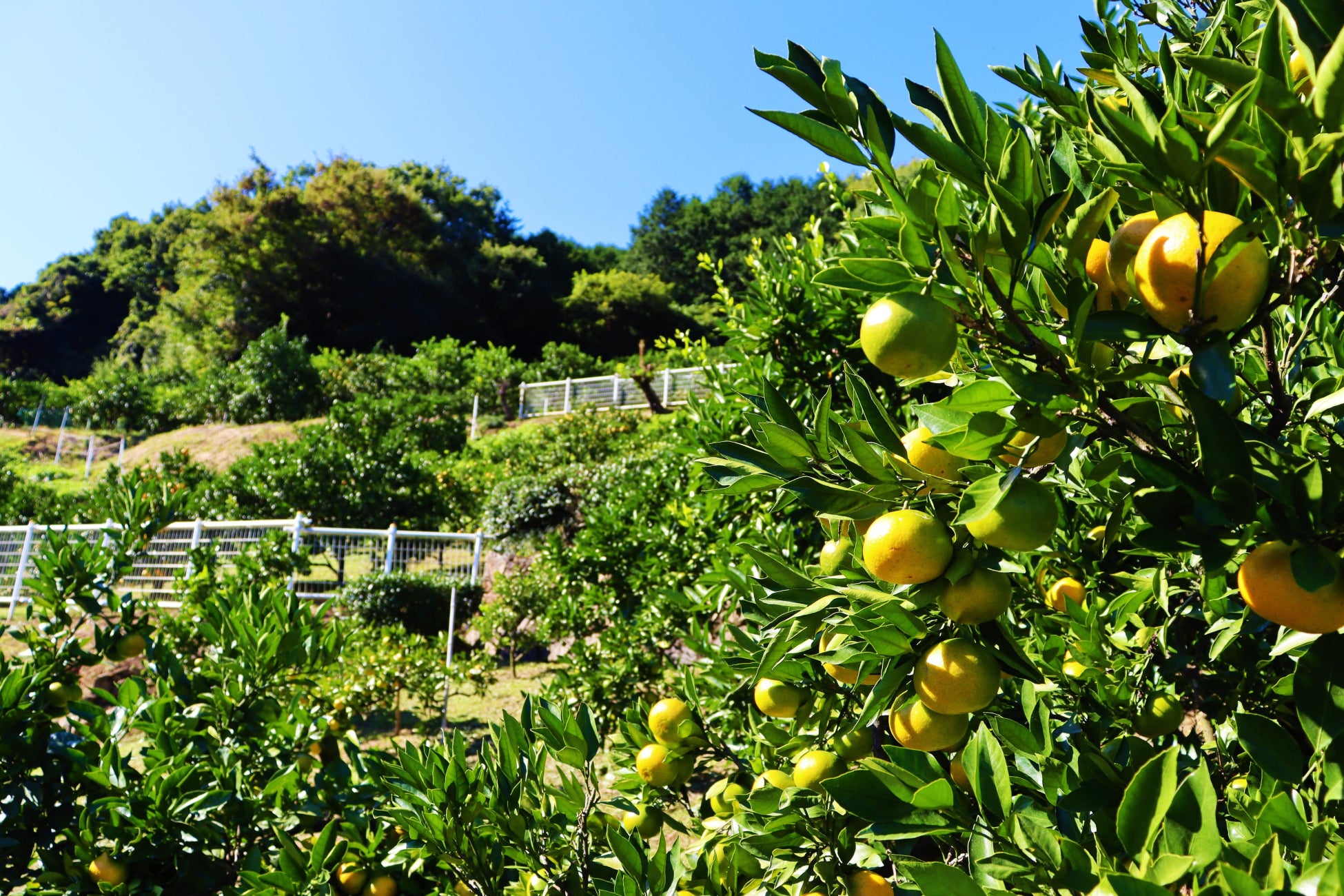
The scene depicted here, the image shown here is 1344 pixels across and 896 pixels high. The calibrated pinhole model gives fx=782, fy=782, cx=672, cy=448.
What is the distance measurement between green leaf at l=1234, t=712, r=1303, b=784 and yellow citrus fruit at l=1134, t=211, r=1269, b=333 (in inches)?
14.6

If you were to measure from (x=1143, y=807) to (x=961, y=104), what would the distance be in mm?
613

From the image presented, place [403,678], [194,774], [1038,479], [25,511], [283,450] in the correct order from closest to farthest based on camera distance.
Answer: [1038,479]
[194,774]
[403,678]
[283,450]
[25,511]

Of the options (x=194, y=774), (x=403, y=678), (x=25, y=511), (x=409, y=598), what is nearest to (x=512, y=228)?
(x=25, y=511)

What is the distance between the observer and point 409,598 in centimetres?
910

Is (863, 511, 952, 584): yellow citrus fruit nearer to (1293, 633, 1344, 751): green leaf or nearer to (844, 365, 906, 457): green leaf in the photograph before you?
(844, 365, 906, 457): green leaf

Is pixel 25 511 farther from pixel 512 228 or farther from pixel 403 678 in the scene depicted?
pixel 512 228

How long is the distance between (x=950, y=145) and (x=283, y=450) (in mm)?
12672

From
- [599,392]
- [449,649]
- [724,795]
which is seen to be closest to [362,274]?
[599,392]

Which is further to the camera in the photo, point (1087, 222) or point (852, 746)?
point (852, 746)

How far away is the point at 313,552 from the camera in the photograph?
927 centimetres

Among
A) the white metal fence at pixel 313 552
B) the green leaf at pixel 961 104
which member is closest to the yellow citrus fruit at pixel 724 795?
the green leaf at pixel 961 104

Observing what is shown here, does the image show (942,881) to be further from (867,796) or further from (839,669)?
(839,669)

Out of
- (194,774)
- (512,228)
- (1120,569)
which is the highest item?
(512,228)

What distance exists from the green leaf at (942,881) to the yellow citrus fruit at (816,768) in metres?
0.44
